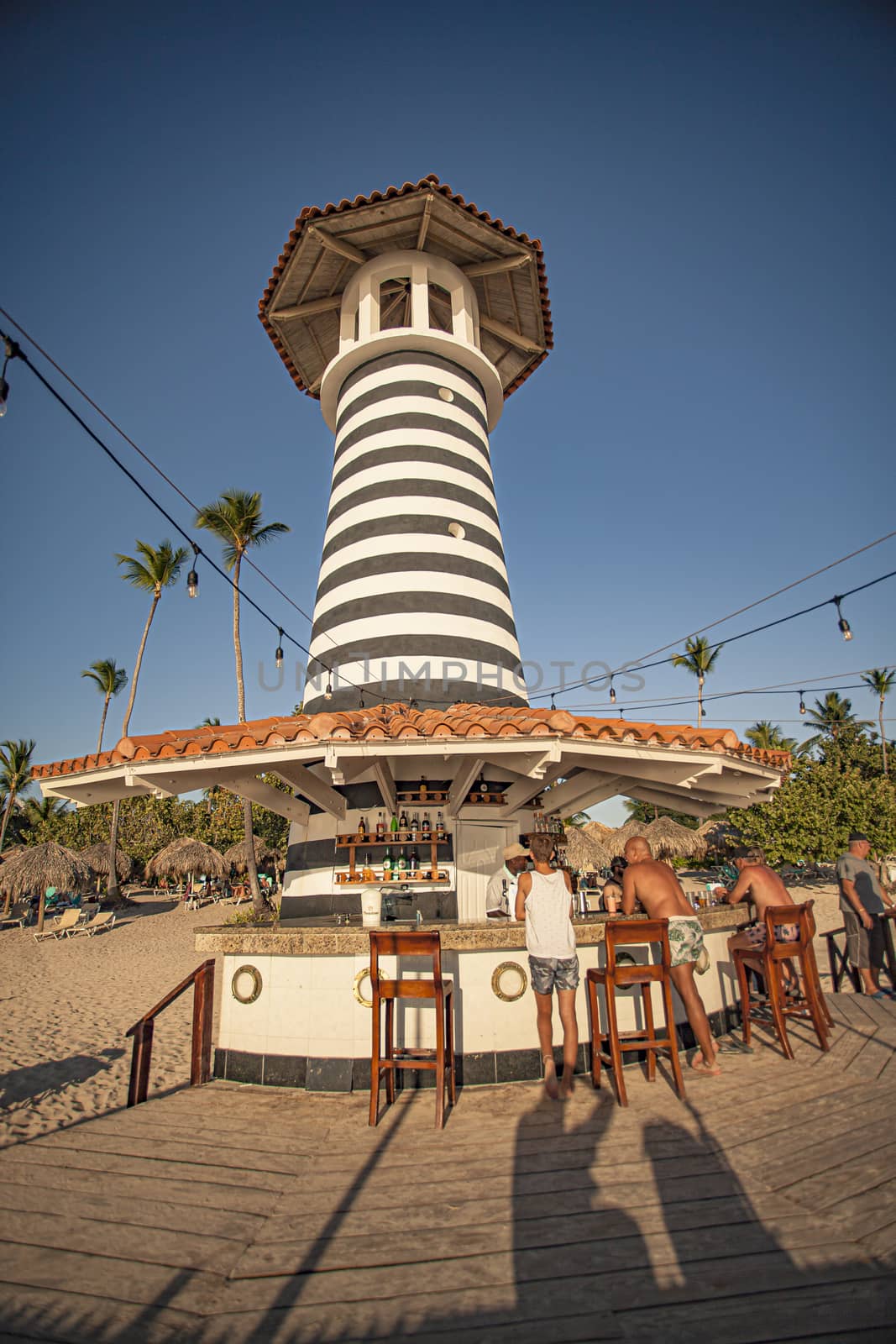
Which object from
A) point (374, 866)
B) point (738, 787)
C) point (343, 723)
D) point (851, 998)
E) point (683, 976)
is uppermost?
point (343, 723)

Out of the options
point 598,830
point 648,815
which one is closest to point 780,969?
point 598,830

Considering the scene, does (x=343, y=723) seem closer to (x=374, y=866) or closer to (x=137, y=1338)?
(x=374, y=866)

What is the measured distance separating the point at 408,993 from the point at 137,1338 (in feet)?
7.78

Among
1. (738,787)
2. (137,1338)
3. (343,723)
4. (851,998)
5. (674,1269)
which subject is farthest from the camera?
(738,787)

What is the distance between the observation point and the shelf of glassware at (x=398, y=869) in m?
7.98

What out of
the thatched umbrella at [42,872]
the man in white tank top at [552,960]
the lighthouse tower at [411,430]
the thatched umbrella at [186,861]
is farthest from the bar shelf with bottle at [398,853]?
the thatched umbrella at [186,861]

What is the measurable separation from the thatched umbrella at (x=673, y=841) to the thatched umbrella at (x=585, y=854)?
121 inches

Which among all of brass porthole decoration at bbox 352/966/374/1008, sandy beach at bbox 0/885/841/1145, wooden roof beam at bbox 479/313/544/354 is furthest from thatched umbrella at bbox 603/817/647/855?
brass porthole decoration at bbox 352/966/374/1008

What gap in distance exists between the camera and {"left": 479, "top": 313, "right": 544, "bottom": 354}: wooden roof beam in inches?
542

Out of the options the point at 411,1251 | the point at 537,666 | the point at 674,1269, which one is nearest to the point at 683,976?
the point at 674,1269

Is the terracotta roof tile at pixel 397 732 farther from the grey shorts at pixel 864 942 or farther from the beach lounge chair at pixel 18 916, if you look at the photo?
the beach lounge chair at pixel 18 916

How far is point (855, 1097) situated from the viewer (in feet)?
14.5

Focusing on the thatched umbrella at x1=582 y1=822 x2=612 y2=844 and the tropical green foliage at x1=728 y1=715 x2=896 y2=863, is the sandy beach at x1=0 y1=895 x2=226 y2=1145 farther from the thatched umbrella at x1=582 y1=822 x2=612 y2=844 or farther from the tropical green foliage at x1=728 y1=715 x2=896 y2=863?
the thatched umbrella at x1=582 y1=822 x2=612 y2=844

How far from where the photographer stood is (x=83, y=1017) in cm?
1248
